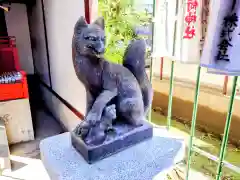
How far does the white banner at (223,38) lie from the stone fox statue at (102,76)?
235 mm

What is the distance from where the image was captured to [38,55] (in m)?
2.70

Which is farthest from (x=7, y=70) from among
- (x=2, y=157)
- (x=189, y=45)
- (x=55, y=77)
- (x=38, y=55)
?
(x=189, y=45)

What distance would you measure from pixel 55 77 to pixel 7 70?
45cm

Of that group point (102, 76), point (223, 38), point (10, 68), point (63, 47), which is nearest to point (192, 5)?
point (223, 38)

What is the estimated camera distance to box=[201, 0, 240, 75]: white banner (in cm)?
65

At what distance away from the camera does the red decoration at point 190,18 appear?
0.80 metres

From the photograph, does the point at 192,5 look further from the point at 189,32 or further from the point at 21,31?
the point at 21,31

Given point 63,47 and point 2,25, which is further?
point 2,25

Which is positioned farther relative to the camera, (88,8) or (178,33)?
(88,8)

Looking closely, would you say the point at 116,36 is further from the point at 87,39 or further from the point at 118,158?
the point at 118,158

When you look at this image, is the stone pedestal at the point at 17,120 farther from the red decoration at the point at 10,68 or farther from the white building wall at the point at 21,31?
the white building wall at the point at 21,31

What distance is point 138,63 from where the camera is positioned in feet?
2.74

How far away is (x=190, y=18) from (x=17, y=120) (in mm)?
1795

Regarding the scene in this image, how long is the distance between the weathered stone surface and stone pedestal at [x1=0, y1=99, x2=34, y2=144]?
1.39m
